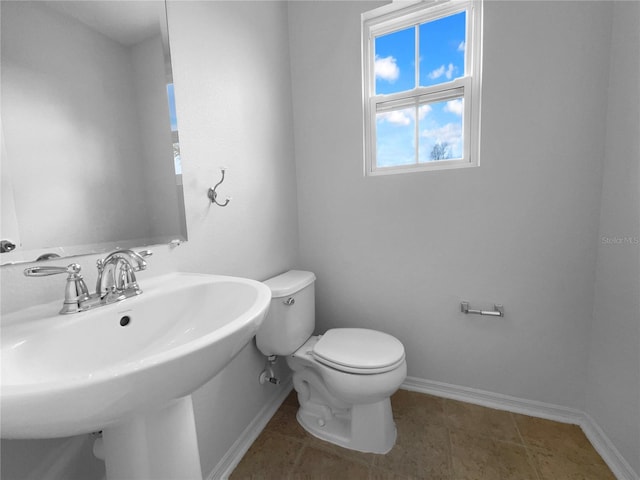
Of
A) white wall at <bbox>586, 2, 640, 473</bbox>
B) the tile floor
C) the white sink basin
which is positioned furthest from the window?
the tile floor

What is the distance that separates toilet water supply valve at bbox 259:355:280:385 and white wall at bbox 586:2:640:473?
1.43m

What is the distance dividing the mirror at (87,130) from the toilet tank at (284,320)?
52cm

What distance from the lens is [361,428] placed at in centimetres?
122

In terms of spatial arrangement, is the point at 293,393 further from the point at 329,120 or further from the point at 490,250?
the point at 329,120

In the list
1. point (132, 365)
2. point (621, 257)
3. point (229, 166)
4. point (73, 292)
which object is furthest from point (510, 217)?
point (73, 292)

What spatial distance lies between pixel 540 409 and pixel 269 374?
137cm

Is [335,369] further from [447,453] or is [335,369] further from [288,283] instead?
[447,453]

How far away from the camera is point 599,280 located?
121 cm

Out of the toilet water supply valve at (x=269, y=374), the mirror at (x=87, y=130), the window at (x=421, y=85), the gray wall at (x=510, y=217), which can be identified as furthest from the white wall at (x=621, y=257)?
the mirror at (x=87, y=130)

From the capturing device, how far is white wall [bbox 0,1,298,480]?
0.94 metres

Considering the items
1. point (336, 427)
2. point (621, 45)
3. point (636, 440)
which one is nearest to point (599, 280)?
point (636, 440)

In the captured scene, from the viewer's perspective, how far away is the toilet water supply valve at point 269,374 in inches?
53.1

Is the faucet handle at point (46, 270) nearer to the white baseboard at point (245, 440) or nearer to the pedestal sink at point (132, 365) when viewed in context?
the pedestal sink at point (132, 365)

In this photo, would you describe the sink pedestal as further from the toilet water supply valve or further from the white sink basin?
the toilet water supply valve
